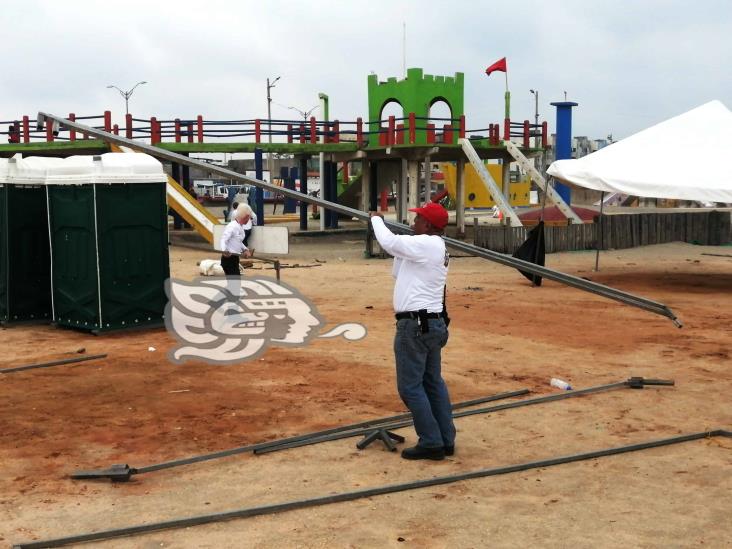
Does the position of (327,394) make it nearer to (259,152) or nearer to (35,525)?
(35,525)

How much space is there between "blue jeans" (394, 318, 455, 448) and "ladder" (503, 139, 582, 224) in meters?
21.1

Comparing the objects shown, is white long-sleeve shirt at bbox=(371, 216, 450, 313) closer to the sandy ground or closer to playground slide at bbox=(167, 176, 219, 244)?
the sandy ground

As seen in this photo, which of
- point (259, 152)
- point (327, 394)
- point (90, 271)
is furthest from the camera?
point (259, 152)

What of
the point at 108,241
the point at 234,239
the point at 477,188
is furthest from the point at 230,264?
the point at 477,188

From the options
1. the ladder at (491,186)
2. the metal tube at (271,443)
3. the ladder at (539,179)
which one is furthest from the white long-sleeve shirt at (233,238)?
the ladder at (539,179)

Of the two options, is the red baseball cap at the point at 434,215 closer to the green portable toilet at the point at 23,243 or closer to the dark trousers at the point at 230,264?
the dark trousers at the point at 230,264

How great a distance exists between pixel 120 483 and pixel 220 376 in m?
3.49

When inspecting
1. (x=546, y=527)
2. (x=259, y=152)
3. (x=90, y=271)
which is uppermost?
(x=259, y=152)

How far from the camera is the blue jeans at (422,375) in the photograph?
6.62 metres

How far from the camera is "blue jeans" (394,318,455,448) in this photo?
21.7 feet

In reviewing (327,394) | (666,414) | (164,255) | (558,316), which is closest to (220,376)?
(327,394)

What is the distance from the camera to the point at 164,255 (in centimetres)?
1293

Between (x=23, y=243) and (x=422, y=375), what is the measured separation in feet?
28.2

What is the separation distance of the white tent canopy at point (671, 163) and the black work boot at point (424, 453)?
38.5 ft
